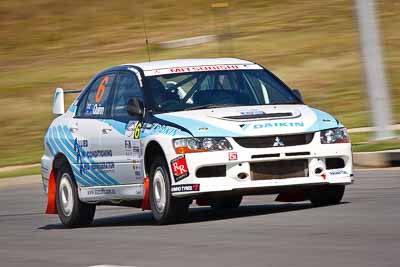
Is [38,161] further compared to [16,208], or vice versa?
[38,161]

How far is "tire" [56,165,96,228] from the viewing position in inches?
522

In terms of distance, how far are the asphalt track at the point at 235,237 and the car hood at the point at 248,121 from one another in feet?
2.59

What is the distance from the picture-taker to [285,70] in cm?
3556

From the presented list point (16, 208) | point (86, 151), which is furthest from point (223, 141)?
point (16, 208)

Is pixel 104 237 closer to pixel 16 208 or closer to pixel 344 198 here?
pixel 344 198

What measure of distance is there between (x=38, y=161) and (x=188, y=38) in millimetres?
16827

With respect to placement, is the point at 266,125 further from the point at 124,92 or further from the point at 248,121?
the point at 124,92

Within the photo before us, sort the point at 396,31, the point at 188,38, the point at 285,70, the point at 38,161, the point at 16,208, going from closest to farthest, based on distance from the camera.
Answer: the point at 16,208 → the point at 38,161 → the point at 285,70 → the point at 396,31 → the point at 188,38

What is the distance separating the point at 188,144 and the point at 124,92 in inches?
66.9

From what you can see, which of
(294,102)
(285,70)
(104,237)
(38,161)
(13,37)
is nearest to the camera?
(104,237)

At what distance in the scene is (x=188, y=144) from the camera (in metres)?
11.4

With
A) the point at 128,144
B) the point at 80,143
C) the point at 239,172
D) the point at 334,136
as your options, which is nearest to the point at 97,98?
the point at 80,143

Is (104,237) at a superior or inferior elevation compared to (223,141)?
inferior

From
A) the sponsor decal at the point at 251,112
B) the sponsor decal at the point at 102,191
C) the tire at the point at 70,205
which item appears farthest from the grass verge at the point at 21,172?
the sponsor decal at the point at 251,112
